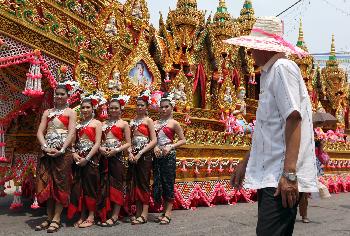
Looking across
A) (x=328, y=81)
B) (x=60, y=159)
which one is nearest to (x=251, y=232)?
(x=60, y=159)

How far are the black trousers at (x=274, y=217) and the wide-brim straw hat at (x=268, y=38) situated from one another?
0.91 metres

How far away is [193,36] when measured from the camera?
11.0m

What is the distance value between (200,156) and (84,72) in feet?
9.43

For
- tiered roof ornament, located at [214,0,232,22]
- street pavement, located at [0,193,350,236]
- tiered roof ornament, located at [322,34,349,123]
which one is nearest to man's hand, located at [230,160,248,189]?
street pavement, located at [0,193,350,236]

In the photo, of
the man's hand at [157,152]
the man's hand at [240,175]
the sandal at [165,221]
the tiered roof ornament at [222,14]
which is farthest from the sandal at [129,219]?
the tiered roof ornament at [222,14]

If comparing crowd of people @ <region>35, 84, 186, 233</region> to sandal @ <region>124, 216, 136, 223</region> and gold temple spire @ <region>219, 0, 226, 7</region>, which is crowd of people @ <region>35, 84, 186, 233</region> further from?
gold temple spire @ <region>219, 0, 226, 7</region>

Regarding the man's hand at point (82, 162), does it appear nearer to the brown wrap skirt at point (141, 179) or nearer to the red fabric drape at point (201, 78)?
the brown wrap skirt at point (141, 179)

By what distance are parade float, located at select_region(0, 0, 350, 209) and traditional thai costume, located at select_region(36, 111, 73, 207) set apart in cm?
61

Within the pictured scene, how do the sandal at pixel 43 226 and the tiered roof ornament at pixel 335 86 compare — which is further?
the tiered roof ornament at pixel 335 86

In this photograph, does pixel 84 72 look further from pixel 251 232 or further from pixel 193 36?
pixel 193 36

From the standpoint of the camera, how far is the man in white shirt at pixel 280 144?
231 centimetres

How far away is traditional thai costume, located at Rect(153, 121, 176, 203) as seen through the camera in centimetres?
603

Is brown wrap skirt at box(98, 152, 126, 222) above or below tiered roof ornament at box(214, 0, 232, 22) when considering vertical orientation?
below

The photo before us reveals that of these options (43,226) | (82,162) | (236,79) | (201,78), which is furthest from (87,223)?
(236,79)
